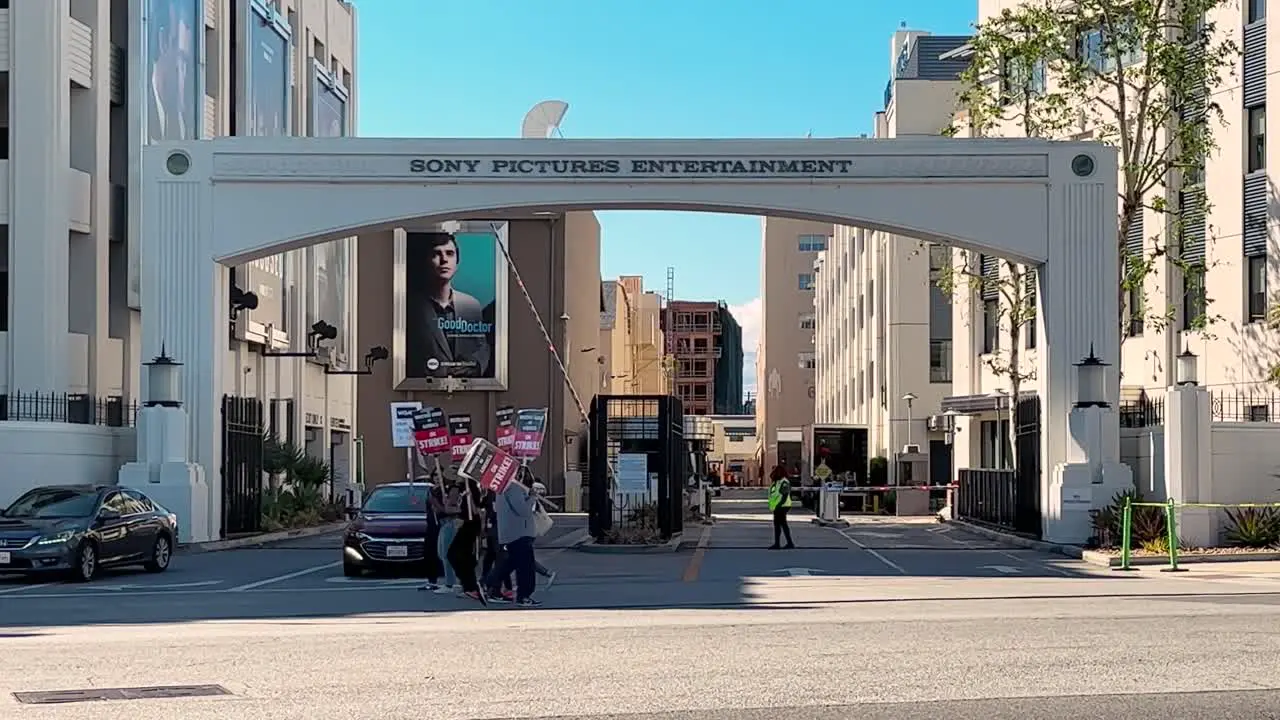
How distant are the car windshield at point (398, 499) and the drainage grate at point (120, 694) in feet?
44.7

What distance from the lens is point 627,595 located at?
69.6 ft

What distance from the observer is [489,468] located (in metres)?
20.8

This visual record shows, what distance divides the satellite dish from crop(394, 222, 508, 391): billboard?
8.64m

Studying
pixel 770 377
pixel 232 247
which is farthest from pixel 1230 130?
pixel 770 377

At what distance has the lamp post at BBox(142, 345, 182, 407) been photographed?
104 ft

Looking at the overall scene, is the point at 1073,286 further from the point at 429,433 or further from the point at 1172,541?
the point at 429,433

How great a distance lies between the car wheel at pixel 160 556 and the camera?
26219mm

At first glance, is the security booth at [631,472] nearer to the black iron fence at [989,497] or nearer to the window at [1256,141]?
the black iron fence at [989,497]

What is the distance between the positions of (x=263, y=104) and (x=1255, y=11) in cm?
2383

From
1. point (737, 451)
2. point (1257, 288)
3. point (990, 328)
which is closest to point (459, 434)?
point (1257, 288)

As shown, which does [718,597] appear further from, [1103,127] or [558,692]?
[1103,127]

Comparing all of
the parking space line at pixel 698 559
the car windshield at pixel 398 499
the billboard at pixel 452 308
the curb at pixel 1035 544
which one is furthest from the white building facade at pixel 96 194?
the billboard at pixel 452 308

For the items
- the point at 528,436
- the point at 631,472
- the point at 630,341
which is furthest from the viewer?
the point at 630,341

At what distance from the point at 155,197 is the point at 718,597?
16280 millimetres
